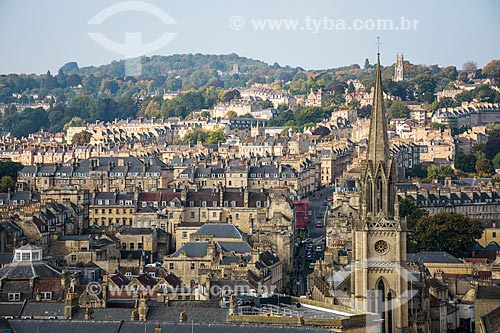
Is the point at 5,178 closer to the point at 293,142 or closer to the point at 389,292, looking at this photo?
the point at 293,142

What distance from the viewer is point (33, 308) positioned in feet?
191

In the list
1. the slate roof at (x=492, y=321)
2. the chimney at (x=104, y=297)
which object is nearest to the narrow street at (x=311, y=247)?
the slate roof at (x=492, y=321)

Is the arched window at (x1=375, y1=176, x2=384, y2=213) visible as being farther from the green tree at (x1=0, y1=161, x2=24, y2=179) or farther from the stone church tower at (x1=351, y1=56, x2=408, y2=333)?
the green tree at (x1=0, y1=161, x2=24, y2=179)

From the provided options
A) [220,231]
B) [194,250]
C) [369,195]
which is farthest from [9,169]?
[369,195]

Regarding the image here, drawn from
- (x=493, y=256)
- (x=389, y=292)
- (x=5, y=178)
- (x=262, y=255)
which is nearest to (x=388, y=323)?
(x=389, y=292)

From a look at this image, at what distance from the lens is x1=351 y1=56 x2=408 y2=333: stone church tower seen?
6209cm

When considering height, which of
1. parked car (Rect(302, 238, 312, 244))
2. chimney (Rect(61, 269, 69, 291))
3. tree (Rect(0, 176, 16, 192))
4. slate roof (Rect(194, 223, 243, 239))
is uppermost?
tree (Rect(0, 176, 16, 192))

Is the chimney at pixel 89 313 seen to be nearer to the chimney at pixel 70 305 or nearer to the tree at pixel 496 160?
the chimney at pixel 70 305

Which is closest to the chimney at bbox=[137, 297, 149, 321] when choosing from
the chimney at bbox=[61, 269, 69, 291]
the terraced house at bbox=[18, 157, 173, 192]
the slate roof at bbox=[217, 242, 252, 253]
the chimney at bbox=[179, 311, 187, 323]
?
the chimney at bbox=[179, 311, 187, 323]

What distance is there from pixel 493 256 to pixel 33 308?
4348cm

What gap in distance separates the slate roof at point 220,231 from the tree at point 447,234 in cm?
1194

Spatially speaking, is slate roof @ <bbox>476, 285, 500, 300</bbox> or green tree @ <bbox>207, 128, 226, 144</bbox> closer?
slate roof @ <bbox>476, 285, 500, 300</bbox>

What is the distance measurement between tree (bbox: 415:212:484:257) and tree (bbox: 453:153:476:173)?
5094 centimetres

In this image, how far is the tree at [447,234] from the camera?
95000mm
